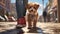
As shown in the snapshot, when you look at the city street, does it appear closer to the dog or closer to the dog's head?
the dog

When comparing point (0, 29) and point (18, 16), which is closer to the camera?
point (0, 29)

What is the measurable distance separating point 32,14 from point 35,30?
0.61 feet

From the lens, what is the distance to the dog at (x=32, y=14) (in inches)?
59.1

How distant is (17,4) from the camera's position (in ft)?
5.85

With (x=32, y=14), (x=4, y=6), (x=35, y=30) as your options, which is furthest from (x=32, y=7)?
(x=4, y=6)

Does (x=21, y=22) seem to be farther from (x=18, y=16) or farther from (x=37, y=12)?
(x=37, y=12)

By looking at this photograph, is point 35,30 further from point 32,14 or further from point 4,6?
point 4,6

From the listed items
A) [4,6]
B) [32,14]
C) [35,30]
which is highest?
[4,6]

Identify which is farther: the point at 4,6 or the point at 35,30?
the point at 4,6

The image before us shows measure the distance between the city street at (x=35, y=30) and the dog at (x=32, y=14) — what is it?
8 centimetres

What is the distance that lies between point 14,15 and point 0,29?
0.87 ft

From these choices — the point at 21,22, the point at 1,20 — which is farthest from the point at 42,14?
the point at 1,20

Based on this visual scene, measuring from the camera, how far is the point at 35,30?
62.0 inches

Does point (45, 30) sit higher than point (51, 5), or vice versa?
point (51, 5)
